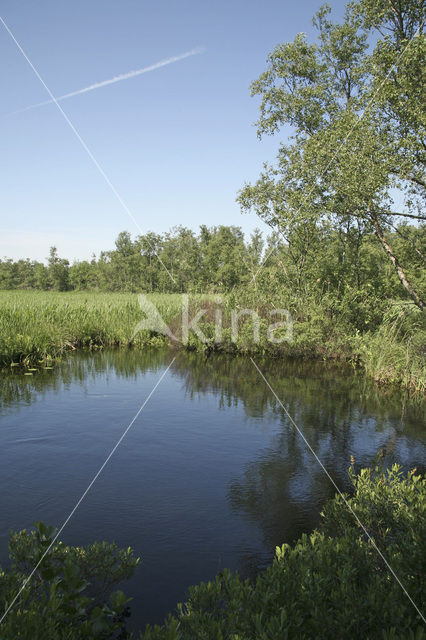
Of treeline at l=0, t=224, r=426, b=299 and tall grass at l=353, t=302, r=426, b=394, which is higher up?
treeline at l=0, t=224, r=426, b=299

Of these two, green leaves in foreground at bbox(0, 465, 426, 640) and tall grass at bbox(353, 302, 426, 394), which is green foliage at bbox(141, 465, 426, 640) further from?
tall grass at bbox(353, 302, 426, 394)

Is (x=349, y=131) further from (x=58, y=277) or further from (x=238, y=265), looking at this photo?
(x=58, y=277)

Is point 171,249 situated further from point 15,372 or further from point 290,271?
point 15,372

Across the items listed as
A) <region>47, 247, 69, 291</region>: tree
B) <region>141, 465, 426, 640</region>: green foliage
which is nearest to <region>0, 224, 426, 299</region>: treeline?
<region>47, 247, 69, 291</region>: tree

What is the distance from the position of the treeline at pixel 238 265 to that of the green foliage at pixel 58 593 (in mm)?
14489

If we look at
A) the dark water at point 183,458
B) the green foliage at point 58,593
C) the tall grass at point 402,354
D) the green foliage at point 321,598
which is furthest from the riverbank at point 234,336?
the green foliage at point 58,593

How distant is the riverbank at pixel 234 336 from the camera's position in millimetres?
13625

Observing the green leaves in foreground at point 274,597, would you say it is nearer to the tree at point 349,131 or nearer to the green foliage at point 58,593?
the green foliage at point 58,593

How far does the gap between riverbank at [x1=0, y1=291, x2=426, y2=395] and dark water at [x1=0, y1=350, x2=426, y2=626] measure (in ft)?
3.82

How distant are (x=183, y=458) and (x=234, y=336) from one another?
1066cm

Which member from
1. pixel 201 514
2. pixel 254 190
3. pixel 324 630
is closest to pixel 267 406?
pixel 201 514

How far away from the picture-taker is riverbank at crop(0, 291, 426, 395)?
1362cm

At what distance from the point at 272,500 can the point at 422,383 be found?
8.33 meters

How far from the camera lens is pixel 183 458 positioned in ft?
24.5
